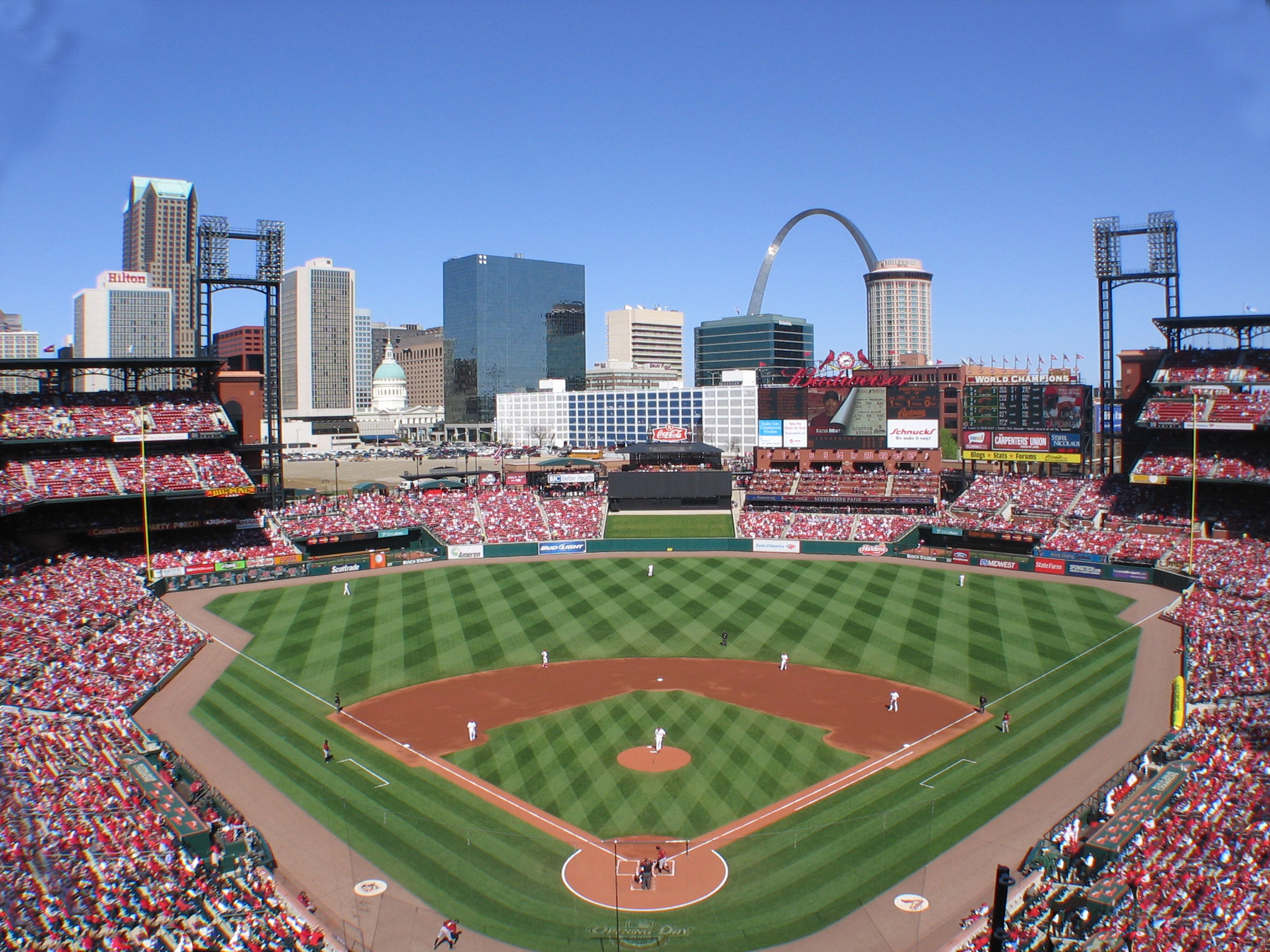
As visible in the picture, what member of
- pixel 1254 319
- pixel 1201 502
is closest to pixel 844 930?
pixel 1201 502

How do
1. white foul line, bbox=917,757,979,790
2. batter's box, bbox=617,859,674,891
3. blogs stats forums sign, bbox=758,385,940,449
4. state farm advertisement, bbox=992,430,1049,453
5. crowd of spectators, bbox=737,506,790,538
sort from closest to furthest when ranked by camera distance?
batter's box, bbox=617,859,674,891, white foul line, bbox=917,757,979,790, crowd of spectators, bbox=737,506,790,538, state farm advertisement, bbox=992,430,1049,453, blogs stats forums sign, bbox=758,385,940,449

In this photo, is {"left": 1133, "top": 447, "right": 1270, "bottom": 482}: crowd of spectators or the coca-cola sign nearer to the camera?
{"left": 1133, "top": 447, "right": 1270, "bottom": 482}: crowd of spectators

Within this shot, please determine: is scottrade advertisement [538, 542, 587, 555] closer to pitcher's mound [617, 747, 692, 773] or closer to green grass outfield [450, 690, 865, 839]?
green grass outfield [450, 690, 865, 839]

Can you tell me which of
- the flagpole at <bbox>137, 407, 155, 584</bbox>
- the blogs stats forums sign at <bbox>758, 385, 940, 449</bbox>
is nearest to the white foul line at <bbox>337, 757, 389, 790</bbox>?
the flagpole at <bbox>137, 407, 155, 584</bbox>

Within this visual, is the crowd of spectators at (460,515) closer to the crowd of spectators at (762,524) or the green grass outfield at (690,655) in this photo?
the green grass outfield at (690,655)

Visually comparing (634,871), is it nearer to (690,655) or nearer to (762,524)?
(690,655)

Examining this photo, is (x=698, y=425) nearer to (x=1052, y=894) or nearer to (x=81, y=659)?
(x=81, y=659)

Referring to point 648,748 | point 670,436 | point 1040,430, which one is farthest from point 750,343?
point 648,748
